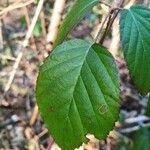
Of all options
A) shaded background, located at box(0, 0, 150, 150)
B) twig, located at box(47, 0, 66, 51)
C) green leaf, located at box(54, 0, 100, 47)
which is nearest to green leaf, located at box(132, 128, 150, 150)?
shaded background, located at box(0, 0, 150, 150)

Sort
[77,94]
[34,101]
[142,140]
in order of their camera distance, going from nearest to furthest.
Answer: [77,94]
[142,140]
[34,101]

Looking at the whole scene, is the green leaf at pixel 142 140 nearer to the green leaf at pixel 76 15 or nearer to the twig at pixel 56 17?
the twig at pixel 56 17

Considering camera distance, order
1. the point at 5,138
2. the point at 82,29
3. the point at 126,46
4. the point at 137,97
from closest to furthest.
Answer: the point at 126,46 → the point at 5,138 → the point at 137,97 → the point at 82,29

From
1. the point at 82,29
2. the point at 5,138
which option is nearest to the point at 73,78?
the point at 5,138

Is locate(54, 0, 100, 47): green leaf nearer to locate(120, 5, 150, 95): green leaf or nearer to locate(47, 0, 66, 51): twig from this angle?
locate(120, 5, 150, 95): green leaf

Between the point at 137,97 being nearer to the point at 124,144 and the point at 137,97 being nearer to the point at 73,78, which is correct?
the point at 124,144

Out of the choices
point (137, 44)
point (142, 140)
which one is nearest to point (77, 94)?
point (137, 44)

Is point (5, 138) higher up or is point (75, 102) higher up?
point (75, 102)

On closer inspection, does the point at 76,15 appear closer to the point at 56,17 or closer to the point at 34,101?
the point at 56,17
